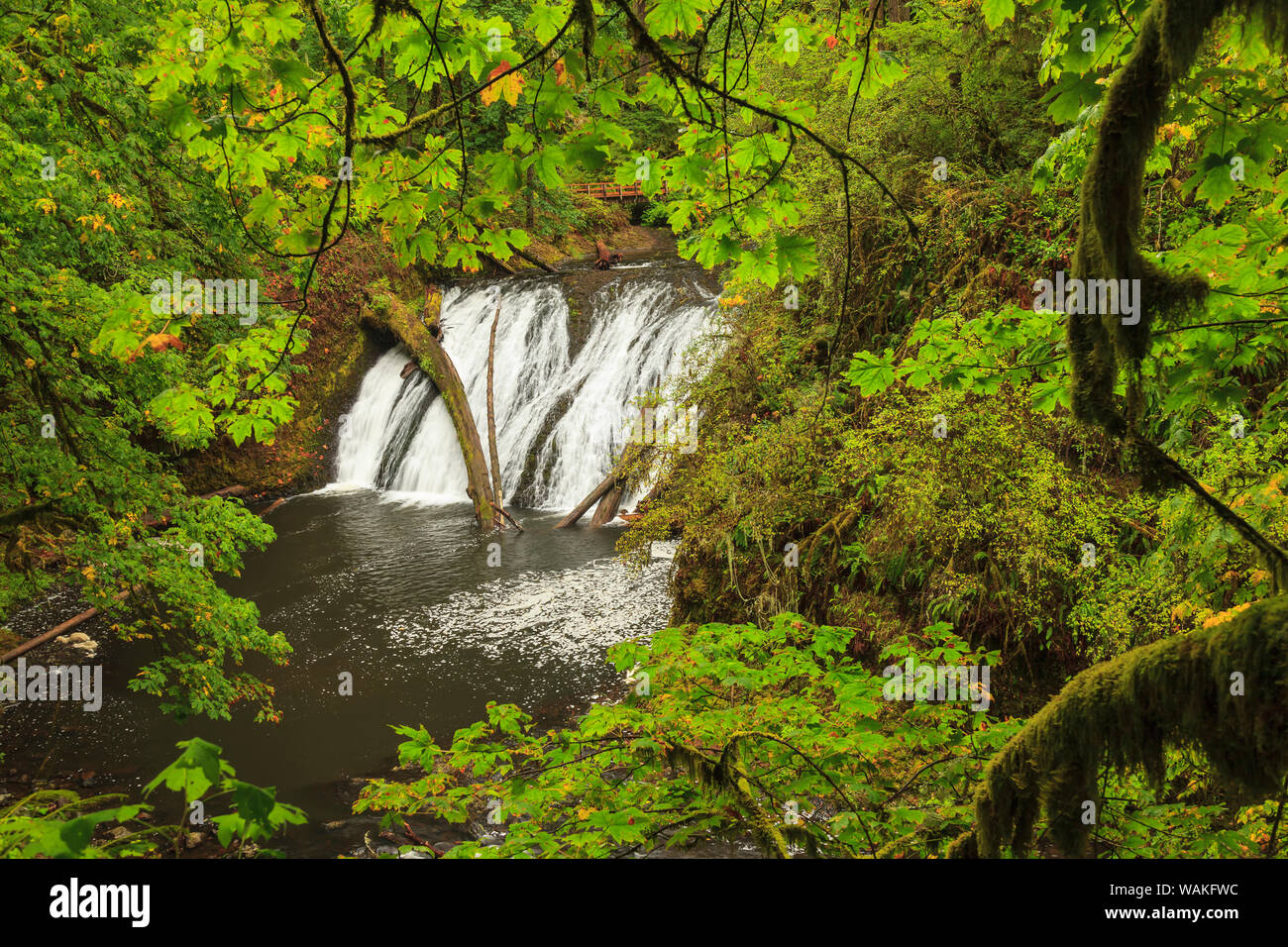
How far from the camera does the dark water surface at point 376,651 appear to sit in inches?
291

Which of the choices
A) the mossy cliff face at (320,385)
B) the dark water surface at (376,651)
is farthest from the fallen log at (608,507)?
the mossy cliff face at (320,385)

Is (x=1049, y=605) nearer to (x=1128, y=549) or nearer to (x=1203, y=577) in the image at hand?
(x=1128, y=549)

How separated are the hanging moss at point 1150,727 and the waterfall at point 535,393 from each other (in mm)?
12879

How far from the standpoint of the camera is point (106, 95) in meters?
6.68

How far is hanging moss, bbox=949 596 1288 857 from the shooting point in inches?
58.6

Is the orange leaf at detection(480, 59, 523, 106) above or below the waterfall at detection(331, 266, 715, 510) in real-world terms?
below

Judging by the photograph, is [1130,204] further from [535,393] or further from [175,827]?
[535,393]

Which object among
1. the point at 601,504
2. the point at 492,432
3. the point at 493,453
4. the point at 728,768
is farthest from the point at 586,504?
the point at 728,768

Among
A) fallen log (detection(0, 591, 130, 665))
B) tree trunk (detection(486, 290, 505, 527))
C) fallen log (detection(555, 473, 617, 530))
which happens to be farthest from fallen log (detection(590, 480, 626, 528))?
fallen log (detection(0, 591, 130, 665))

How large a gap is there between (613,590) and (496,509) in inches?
163

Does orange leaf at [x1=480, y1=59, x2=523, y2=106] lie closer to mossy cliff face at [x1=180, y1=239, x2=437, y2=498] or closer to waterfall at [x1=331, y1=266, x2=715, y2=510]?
waterfall at [x1=331, y1=266, x2=715, y2=510]

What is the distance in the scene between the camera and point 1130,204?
65.9 inches

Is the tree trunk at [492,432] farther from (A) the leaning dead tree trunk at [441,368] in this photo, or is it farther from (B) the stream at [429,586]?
(B) the stream at [429,586]

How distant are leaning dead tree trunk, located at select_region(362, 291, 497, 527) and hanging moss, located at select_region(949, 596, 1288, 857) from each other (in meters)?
12.6
